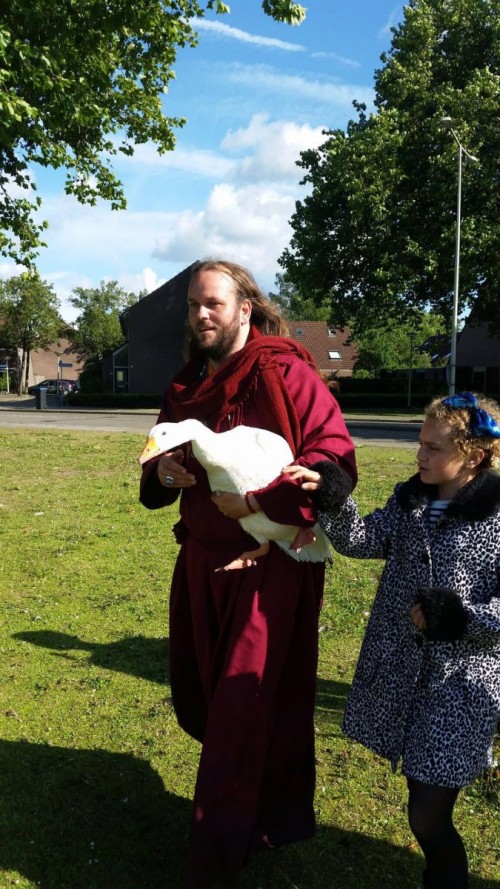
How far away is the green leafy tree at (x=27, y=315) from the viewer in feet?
183

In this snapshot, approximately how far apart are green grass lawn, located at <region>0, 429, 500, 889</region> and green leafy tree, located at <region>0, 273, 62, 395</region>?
52.1m

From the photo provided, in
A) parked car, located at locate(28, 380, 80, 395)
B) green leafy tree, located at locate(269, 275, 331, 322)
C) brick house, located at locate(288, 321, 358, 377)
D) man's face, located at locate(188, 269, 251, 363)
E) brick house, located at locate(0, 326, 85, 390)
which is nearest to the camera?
man's face, located at locate(188, 269, 251, 363)

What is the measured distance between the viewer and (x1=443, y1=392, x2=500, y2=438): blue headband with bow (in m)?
2.42

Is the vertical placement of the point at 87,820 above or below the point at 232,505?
below

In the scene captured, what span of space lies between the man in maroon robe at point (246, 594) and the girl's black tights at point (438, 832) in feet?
1.73

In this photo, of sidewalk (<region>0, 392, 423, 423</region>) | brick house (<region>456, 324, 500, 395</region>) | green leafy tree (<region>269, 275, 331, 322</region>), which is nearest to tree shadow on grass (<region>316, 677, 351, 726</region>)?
sidewalk (<region>0, 392, 423, 423</region>)

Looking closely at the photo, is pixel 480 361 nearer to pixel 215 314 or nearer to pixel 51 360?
pixel 215 314

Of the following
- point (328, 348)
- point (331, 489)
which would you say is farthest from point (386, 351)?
point (331, 489)

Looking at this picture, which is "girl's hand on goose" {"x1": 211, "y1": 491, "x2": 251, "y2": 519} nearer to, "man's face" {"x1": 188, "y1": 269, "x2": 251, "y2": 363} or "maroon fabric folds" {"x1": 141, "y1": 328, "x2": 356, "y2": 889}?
"maroon fabric folds" {"x1": 141, "y1": 328, "x2": 356, "y2": 889}

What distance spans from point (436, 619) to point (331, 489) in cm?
53

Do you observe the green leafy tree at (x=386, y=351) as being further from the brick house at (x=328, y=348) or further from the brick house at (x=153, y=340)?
the brick house at (x=153, y=340)

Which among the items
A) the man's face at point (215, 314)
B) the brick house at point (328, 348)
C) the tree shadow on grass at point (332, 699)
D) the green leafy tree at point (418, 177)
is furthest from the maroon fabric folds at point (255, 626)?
the brick house at point (328, 348)

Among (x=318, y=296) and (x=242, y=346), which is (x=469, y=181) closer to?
(x=318, y=296)

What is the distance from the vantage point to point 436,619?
2293 mm
